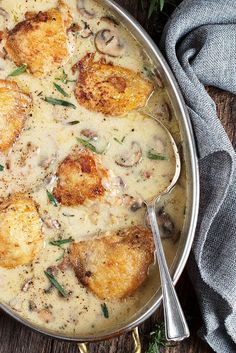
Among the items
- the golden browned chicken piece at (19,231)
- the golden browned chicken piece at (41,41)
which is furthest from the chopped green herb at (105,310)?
the golden browned chicken piece at (41,41)

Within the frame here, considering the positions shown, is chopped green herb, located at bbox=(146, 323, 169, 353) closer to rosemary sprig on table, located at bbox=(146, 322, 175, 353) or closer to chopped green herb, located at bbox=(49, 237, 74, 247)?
rosemary sprig on table, located at bbox=(146, 322, 175, 353)

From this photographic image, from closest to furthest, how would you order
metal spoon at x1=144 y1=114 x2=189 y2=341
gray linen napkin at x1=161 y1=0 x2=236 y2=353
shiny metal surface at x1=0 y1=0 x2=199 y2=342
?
metal spoon at x1=144 y1=114 x2=189 y2=341
shiny metal surface at x1=0 y1=0 x2=199 y2=342
gray linen napkin at x1=161 y1=0 x2=236 y2=353

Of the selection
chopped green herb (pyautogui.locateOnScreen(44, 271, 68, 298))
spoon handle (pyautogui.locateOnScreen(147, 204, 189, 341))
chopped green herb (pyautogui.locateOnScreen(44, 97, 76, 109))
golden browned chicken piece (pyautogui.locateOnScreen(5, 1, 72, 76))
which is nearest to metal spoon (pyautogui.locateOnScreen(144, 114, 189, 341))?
spoon handle (pyautogui.locateOnScreen(147, 204, 189, 341))

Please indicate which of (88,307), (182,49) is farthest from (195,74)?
(88,307)

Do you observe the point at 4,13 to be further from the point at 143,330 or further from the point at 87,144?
the point at 143,330

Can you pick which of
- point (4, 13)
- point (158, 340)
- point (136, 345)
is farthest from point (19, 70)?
point (158, 340)

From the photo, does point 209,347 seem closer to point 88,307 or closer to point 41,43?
point 88,307

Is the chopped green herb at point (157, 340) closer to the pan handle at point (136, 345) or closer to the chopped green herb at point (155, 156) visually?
the pan handle at point (136, 345)
